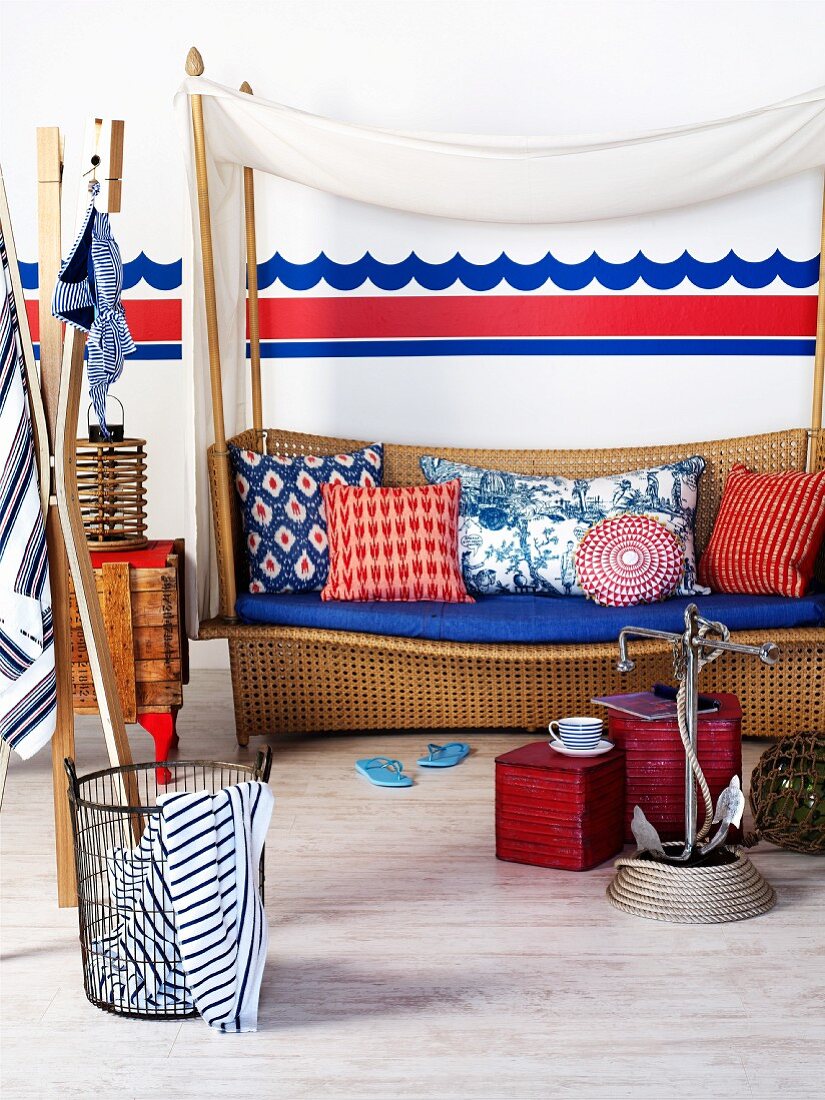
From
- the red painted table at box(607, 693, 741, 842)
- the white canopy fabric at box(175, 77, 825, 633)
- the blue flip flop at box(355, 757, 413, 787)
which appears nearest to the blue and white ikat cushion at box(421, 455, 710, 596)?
the blue flip flop at box(355, 757, 413, 787)

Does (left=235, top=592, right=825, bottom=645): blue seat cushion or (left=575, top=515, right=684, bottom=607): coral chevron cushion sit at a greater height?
(left=575, top=515, right=684, bottom=607): coral chevron cushion

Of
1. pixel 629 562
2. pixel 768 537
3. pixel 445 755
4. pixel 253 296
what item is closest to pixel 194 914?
pixel 445 755

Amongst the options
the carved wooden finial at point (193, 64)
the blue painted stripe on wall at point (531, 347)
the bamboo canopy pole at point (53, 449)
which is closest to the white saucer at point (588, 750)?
the bamboo canopy pole at point (53, 449)

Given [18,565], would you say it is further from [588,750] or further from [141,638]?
[588,750]

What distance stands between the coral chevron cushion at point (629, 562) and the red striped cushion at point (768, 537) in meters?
0.17

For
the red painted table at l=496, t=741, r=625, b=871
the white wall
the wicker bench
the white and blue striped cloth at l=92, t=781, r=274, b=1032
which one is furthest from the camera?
the white wall

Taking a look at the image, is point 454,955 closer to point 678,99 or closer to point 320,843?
point 320,843

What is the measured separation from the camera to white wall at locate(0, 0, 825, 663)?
4.52 metres

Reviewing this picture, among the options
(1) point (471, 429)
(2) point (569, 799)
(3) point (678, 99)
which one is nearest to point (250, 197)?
(1) point (471, 429)

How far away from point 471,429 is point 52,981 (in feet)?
9.25

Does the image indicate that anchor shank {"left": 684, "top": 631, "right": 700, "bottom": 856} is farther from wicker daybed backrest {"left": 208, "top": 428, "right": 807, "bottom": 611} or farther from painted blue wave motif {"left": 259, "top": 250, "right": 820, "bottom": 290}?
painted blue wave motif {"left": 259, "top": 250, "right": 820, "bottom": 290}

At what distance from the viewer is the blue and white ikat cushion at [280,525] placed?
156 inches

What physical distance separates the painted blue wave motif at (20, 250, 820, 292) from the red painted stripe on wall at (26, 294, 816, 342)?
51 mm

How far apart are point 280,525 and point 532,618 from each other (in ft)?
2.88
